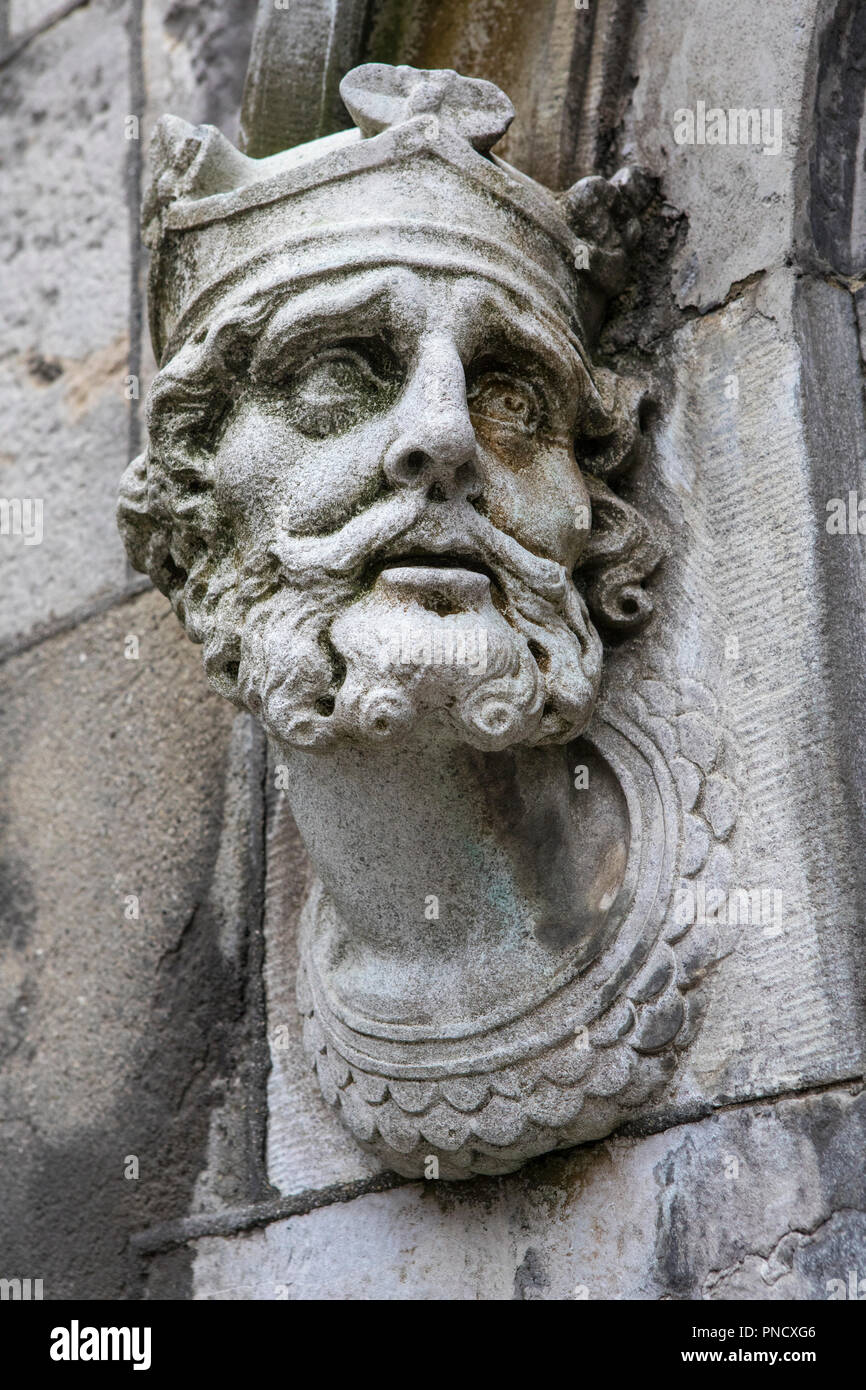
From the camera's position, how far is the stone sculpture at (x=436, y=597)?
5.75 ft

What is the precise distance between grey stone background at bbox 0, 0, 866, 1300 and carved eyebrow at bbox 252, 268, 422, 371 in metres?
0.49

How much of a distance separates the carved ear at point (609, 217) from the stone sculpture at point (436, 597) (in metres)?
0.05

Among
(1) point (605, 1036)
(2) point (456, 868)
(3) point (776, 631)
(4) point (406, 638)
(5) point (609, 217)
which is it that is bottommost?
(1) point (605, 1036)

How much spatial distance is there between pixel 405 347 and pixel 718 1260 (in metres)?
1.13

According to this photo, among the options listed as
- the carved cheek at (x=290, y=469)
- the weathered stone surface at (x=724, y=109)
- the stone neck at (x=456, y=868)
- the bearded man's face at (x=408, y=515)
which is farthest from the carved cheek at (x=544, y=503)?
the weathered stone surface at (x=724, y=109)

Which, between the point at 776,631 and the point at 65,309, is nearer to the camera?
the point at 776,631

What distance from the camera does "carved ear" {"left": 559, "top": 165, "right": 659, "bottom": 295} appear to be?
209 cm

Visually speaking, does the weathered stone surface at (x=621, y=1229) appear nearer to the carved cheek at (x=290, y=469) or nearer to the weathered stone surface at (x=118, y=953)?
the weathered stone surface at (x=118, y=953)

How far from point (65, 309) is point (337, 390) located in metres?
1.38

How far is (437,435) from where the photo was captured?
172 centimetres

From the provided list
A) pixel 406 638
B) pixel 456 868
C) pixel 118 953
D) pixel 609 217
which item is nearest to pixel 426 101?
pixel 609 217

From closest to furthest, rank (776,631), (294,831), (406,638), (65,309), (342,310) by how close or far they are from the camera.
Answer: (406,638), (342,310), (776,631), (294,831), (65,309)

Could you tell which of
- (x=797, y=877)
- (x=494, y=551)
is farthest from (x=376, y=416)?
(x=797, y=877)

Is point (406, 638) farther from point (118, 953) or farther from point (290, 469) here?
point (118, 953)
